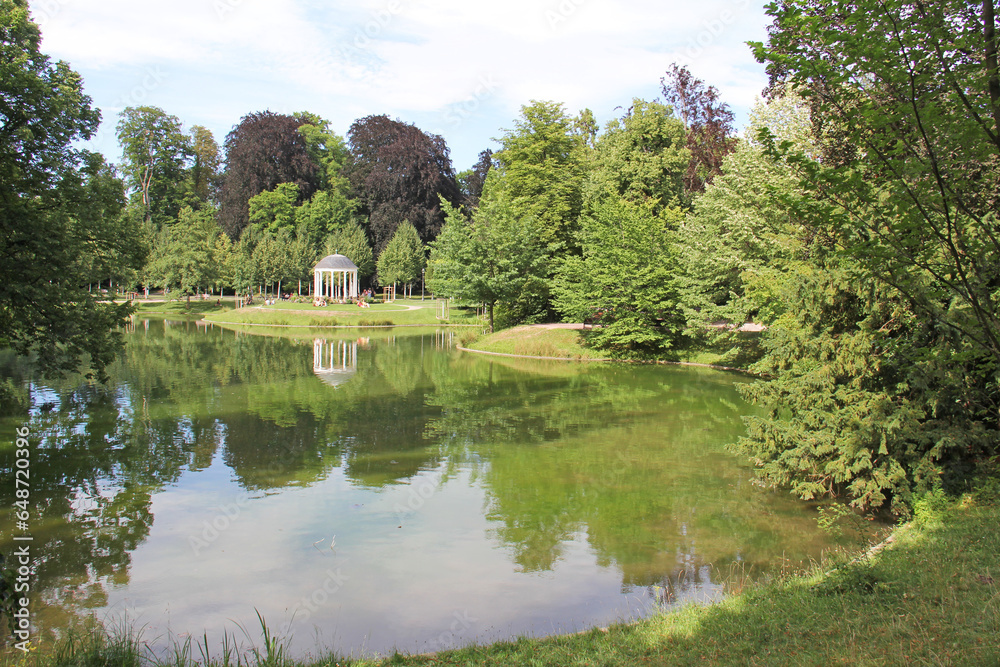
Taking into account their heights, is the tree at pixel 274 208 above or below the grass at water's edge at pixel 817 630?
above

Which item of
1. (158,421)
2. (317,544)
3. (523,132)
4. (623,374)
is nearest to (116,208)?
(158,421)

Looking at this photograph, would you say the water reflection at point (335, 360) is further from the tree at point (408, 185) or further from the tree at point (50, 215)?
the tree at point (408, 185)

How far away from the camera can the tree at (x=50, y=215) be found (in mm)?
10770

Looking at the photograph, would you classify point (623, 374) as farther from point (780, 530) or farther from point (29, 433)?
point (29, 433)

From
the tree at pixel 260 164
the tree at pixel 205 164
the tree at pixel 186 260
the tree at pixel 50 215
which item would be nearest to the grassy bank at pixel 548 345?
the tree at pixel 50 215

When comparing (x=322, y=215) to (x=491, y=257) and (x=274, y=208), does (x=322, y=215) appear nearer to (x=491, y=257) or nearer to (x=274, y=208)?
(x=274, y=208)

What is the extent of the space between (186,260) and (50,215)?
44221 mm

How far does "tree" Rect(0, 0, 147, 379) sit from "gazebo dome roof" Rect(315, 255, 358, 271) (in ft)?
135

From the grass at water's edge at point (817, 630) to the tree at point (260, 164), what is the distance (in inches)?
2636

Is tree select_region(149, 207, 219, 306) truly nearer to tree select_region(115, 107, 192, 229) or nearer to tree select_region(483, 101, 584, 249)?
tree select_region(115, 107, 192, 229)

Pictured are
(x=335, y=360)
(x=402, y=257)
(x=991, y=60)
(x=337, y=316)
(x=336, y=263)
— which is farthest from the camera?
(x=402, y=257)

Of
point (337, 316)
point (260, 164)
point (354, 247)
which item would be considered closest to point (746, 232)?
point (337, 316)

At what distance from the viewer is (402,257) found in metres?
57.5

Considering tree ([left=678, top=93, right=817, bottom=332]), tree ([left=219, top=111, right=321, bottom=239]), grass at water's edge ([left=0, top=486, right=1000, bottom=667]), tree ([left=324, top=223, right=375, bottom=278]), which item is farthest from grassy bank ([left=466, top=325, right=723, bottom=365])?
tree ([left=219, top=111, right=321, bottom=239])
